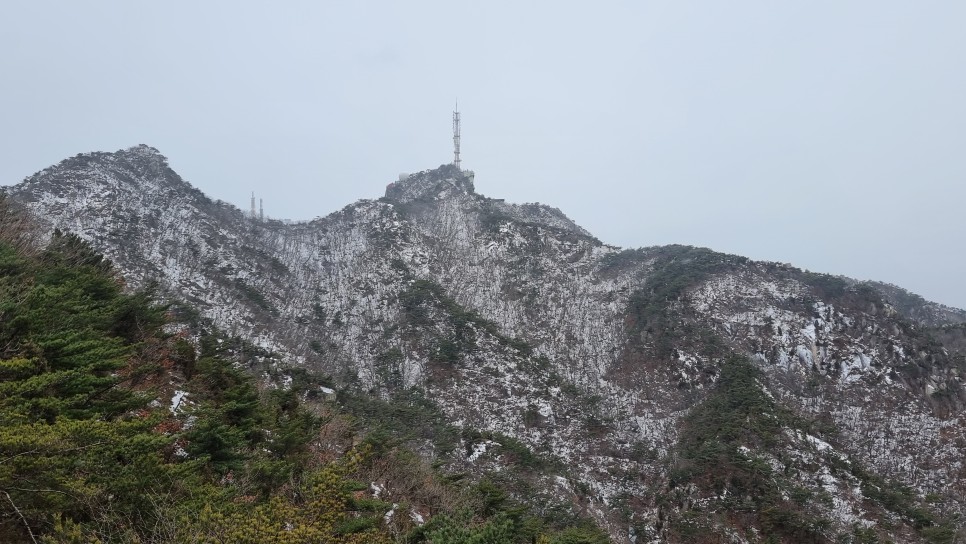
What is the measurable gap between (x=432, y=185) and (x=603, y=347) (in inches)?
1416

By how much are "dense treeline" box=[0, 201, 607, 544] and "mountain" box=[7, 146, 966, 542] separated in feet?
43.8

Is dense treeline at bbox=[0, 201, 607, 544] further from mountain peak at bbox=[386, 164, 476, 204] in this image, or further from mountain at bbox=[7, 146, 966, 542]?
mountain peak at bbox=[386, 164, 476, 204]

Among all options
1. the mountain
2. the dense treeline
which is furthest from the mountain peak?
the dense treeline

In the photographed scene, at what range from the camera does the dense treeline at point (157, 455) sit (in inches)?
264

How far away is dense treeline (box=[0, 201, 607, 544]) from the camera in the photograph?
264 inches

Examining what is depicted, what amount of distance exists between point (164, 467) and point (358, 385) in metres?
27.6

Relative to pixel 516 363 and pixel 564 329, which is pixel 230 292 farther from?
pixel 564 329

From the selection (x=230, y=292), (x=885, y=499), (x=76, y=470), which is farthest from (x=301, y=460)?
(x=230, y=292)

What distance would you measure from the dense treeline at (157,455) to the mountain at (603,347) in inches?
525

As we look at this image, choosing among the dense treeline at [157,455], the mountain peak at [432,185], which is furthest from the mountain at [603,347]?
the dense treeline at [157,455]

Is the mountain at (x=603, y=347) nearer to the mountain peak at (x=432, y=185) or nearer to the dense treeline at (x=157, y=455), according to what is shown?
the mountain peak at (x=432, y=185)

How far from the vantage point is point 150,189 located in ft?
157

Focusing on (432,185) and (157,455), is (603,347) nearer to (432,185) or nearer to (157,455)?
(432,185)

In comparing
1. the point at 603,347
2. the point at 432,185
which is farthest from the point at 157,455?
the point at 432,185
